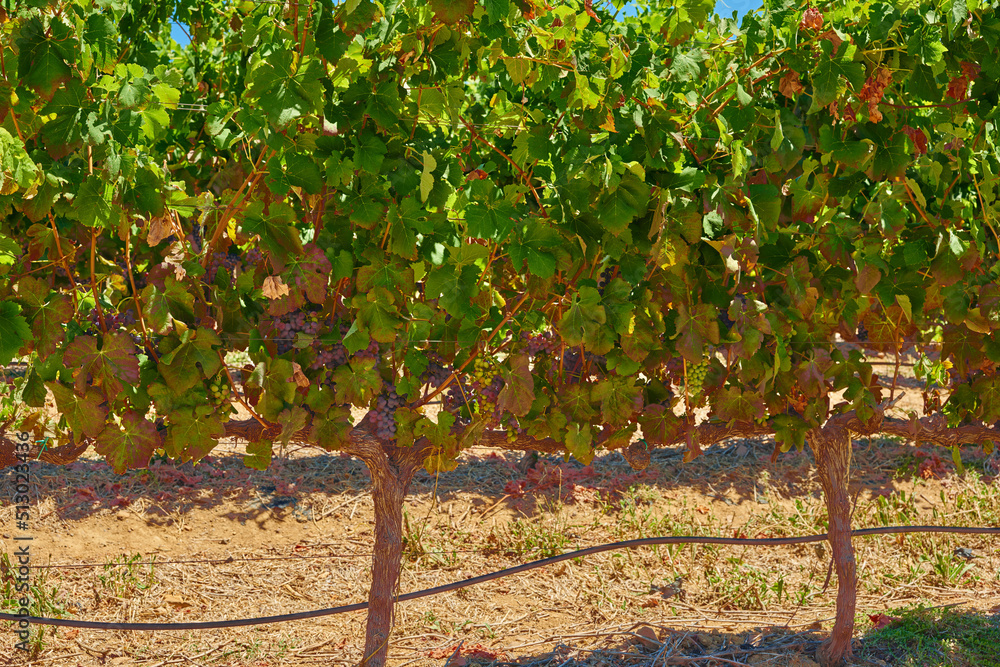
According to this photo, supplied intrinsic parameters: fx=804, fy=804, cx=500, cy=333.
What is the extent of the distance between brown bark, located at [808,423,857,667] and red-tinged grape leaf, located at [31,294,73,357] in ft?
9.22

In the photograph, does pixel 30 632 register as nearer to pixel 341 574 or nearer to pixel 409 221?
pixel 341 574

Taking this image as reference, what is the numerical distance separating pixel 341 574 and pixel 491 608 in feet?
3.17

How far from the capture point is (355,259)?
2.54 meters

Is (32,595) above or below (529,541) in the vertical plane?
below

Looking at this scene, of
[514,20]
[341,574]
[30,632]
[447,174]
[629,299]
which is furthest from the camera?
[341,574]

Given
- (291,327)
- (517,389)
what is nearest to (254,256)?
(291,327)

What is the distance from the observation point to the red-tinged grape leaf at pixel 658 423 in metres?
2.86

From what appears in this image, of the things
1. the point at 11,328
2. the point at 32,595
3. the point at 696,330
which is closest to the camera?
the point at 11,328

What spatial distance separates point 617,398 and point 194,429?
4.44 feet

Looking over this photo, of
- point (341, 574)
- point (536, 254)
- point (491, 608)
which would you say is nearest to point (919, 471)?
point (491, 608)

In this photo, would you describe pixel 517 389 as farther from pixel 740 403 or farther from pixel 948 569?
pixel 948 569

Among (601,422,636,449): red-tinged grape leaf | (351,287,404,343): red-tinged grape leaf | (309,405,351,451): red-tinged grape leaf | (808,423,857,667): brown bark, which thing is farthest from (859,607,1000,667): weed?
(351,287,404,343): red-tinged grape leaf

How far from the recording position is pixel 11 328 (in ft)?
7.35

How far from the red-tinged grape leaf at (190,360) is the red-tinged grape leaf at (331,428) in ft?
1.33
